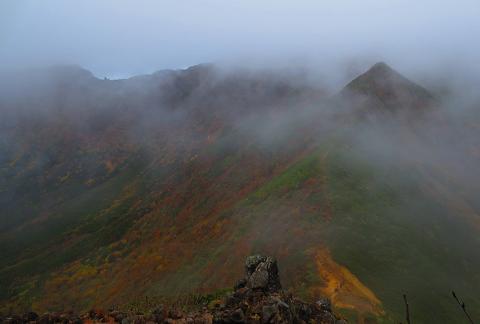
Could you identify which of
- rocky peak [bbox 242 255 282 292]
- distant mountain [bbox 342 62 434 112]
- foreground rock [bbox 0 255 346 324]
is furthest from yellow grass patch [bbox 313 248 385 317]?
distant mountain [bbox 342 62 434 112]

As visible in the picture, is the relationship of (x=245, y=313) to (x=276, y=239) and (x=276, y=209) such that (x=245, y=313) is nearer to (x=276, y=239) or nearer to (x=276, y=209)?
(x=276, y=239)

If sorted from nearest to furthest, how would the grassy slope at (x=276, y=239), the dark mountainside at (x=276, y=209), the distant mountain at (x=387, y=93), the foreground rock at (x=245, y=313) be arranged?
1. the foreground rock at (x=245, y=313)
2. the grassy slope at (x=276, y=239)
3. the dark mountainside at (x=276, y=209)
4. the distant mountain at (x=387, y=93)

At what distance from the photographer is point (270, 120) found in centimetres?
16050

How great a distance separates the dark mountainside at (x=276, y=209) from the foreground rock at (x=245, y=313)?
36.0ft

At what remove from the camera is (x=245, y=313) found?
84.3 feet

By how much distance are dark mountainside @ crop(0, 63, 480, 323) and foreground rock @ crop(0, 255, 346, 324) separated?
432 inches

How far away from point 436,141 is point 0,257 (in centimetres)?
13560

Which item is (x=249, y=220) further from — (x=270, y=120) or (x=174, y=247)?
(x=270, y=120)

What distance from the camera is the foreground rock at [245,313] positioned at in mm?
22766

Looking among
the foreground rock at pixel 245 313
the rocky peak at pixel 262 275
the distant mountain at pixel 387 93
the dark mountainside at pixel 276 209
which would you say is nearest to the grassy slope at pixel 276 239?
the dark mountainside at pixel 276 209

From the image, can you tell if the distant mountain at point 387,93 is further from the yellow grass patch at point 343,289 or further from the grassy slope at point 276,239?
the yellow grass patch at point 343,289

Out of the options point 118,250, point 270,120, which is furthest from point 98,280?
point 270,120

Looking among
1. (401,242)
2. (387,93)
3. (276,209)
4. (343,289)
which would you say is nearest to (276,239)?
(276,209)

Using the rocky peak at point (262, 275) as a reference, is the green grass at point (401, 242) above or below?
below
